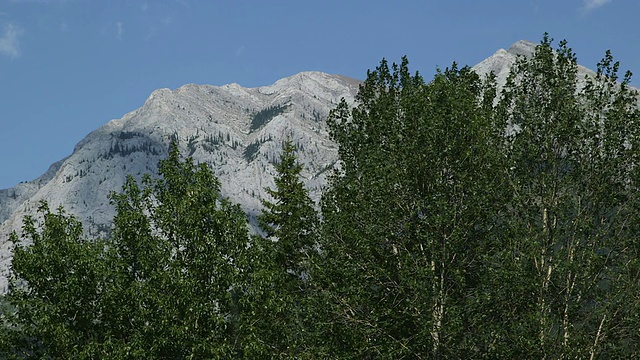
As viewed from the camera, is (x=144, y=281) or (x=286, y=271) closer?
(x=144, y=281)

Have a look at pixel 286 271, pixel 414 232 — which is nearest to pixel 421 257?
pixel 414 232

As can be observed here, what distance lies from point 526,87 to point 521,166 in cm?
424

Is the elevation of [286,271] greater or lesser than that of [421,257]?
greater

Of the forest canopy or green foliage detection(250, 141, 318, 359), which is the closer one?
the forest canopy

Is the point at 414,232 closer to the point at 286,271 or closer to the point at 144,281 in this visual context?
the point at 144,281

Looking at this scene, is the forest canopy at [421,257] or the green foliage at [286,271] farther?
the green foliage at [286,271]

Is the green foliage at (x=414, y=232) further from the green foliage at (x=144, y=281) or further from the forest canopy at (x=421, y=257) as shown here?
the green foliage at (x=144, y=281)

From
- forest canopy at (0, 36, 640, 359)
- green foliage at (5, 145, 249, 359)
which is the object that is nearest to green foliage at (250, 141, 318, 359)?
forest canopy at (0, 36, 640, 359)

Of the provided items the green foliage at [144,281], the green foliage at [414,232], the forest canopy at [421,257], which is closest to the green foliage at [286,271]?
the forest canopy at [421,257]

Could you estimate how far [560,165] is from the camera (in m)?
25.9

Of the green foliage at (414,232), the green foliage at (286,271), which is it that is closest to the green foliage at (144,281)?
the green foliage at (286,271)

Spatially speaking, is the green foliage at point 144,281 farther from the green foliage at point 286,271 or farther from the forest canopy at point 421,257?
the green foliage at point 286,271

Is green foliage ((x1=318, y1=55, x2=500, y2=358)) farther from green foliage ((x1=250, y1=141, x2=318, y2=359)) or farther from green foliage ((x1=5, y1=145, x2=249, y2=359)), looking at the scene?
green foliage ((x1=5, y1=145, x2=249, y2=359))

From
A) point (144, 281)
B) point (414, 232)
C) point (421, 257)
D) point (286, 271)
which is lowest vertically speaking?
point (421, 257)
